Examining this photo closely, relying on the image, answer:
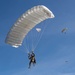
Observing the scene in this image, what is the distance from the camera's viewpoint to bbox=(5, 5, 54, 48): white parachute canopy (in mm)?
114188

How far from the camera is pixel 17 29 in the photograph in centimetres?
11588

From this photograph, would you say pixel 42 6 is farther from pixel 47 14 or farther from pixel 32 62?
pixel 32 62

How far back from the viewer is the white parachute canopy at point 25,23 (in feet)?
375

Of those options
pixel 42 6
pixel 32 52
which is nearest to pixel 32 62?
pixel 32 52

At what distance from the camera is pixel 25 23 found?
116 m

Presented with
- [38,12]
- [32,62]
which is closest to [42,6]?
[38,12]

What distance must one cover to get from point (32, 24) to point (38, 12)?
2714mm

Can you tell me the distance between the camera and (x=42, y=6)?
114m

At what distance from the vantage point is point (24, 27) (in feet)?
382

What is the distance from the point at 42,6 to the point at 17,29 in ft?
17.2

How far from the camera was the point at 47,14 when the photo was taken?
376 feet

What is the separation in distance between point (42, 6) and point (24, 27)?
4703 millimetres

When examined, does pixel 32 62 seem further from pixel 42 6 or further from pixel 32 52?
pixel 42 6

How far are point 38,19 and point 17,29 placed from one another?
3.37m
